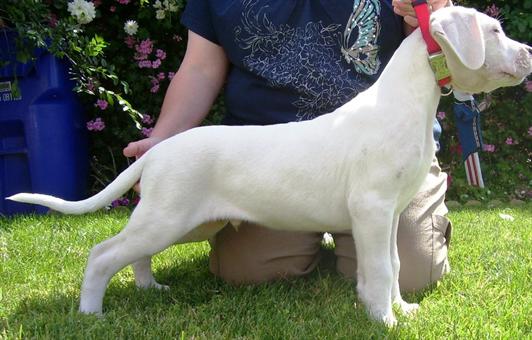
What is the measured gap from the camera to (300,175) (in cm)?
225

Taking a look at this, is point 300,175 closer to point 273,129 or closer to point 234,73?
point 273,129

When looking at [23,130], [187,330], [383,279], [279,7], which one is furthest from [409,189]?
[23,130]

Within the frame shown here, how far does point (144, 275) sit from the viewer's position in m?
2.62

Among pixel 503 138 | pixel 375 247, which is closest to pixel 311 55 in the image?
pixel 375 247

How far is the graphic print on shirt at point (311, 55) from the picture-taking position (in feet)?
9.23

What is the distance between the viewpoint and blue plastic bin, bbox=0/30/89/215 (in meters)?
4.19

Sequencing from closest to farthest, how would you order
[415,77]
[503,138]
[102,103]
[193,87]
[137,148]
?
[415,77]
[137,148]
[193,87]
[102,103]
[503,138]

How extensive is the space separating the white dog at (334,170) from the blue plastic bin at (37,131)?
207 cm

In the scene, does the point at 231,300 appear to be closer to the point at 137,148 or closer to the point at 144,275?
the point at 144,275

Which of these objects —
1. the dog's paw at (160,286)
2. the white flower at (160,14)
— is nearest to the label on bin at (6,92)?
the white flower at (160,14)

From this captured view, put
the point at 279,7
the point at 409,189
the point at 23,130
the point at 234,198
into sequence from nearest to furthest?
the point at 409,189
the point at 234,198
the point at 279,7
the point at 23,130

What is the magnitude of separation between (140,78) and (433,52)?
10.6 feet

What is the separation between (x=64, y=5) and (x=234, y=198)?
269 cm

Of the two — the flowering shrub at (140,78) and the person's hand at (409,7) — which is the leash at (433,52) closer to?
the person's hand at (409,7)
